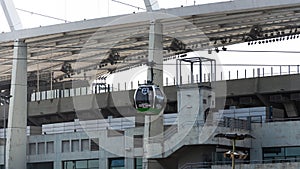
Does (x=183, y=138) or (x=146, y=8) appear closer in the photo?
(x=183, y=138)

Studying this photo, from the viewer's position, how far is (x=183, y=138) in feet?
164

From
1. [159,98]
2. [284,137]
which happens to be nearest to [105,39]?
[284,137]

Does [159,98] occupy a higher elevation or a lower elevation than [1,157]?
higher

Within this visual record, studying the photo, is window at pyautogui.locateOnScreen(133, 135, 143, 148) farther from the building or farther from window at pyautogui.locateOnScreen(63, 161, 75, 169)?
window at pyautogui.locateOnScreen(63, 161, 75, 169)

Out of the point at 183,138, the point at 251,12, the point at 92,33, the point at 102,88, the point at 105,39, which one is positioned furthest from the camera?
the point at 102,88

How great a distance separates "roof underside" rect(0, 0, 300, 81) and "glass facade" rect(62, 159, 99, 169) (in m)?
10.1

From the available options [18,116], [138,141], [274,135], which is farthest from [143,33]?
[274,135]

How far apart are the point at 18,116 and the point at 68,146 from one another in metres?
4.73

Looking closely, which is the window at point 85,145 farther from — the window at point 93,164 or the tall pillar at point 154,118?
the tall pillar at point 154,118

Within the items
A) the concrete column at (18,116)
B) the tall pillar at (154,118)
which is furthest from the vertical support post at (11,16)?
the tall pillar at (154,118)

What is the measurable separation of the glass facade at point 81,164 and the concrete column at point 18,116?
11.5 ft

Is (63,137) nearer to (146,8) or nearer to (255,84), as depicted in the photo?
(146,8)

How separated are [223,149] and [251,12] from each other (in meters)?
9.86

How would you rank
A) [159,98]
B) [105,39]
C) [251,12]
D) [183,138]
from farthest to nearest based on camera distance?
[105,39]
[251,12]
[183,138]
[159,98]
